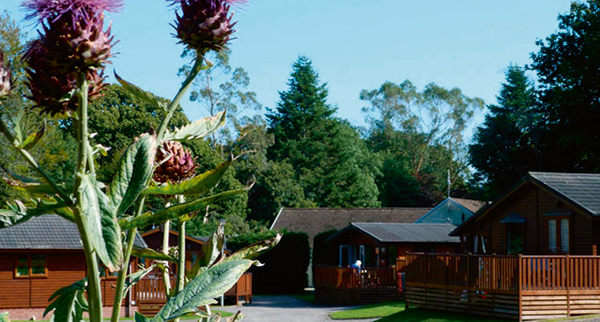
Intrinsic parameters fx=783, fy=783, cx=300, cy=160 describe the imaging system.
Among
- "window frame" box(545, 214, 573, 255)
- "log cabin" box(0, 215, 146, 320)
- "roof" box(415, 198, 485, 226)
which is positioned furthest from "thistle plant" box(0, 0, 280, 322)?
"roof" box(415, 198, 485, 226)

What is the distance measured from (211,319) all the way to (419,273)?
Answer: 77.1ft

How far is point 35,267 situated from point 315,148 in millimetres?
41678

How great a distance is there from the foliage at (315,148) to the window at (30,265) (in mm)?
37343

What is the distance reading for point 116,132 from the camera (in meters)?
49.1

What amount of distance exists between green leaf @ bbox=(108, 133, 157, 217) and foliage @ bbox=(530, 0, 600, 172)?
118 ft

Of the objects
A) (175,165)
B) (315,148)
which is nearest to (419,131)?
(315,148)

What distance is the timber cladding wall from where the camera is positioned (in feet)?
69.5

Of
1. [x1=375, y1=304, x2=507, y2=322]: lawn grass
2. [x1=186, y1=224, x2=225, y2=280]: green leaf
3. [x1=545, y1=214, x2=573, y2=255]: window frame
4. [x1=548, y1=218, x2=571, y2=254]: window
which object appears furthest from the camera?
[x1=548, y1=218, x2=571, y2=254]: window

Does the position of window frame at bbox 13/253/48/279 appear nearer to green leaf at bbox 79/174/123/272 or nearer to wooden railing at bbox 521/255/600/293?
wooden railing at bbox 521/255/600/293

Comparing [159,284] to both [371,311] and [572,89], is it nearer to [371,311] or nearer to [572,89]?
[371,311]

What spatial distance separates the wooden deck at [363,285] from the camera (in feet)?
108

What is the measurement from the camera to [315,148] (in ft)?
221

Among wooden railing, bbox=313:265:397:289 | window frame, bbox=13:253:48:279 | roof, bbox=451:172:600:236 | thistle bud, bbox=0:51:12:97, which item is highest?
roof, bbox=451:172:600:236

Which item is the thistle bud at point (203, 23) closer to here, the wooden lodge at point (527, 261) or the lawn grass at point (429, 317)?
the wooden lodge at point (527, 261)
